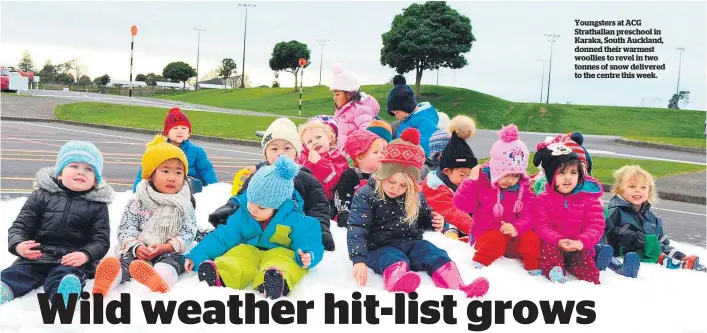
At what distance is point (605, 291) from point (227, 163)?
10551mm

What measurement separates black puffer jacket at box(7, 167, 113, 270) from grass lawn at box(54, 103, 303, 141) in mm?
15313

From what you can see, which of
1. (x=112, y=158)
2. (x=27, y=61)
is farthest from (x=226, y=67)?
(x=112, y=158)

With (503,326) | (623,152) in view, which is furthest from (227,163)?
(623,152)

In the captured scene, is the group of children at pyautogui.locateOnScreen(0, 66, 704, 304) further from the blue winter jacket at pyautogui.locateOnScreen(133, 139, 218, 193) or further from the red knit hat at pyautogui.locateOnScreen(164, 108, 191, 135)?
the blue winter jacket at pyautogui.locateOnScreen(133, 139, 218, 193)

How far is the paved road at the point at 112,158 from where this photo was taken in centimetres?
905

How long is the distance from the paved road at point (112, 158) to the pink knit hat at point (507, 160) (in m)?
4.39

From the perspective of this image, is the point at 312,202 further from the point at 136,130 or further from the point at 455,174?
the point at 136,130

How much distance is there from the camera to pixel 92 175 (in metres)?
4.20

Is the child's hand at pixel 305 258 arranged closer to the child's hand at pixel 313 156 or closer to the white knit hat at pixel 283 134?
the white knit hat at pixel 283 134

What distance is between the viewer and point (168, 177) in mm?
4438

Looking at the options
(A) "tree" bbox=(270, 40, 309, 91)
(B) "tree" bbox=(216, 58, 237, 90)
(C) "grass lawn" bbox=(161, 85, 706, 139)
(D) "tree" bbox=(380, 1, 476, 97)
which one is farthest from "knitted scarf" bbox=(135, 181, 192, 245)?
(B) "tree" bbox=(216, 58, 237, 90)

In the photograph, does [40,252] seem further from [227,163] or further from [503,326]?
[227,163]

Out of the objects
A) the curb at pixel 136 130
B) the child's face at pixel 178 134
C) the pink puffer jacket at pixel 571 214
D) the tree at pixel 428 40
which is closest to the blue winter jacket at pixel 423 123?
the pink puffer jacket at pixel 571 214

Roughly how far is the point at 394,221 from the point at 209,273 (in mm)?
1370
